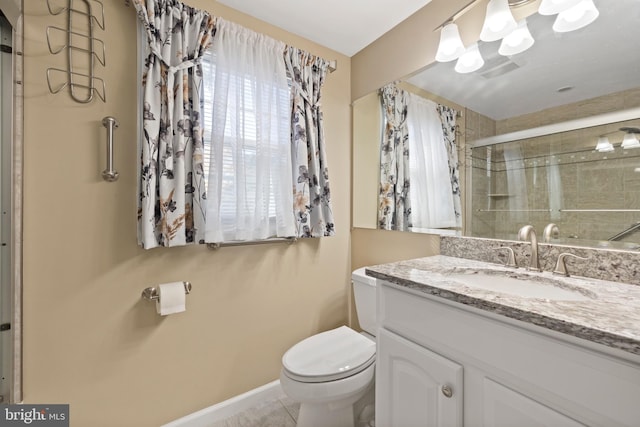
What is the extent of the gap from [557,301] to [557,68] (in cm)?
96

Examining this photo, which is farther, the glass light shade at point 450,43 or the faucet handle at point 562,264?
the glass light shade at point 450,43

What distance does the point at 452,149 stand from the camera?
4.69ft

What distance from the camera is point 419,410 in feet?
2.88

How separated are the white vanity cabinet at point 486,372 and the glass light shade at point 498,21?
3.88ft

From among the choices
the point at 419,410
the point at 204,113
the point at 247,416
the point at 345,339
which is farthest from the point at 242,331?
the point at 204,113

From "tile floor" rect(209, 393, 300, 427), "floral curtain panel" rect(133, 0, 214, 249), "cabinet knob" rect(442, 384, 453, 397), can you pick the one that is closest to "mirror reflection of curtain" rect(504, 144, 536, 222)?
"cabinet knob" rect(442, 384, 453, 397)

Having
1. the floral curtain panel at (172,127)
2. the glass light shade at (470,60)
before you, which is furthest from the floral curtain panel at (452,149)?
the floral curtain panel at (172,127)

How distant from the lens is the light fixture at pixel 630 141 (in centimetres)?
90

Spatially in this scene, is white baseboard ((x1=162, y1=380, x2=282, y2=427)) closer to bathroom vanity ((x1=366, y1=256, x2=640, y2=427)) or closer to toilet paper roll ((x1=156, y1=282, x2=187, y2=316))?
toilet paper roll ((x1=156, y1=282, x2=187, y2=316))

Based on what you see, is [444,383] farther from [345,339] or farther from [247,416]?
[247,416]

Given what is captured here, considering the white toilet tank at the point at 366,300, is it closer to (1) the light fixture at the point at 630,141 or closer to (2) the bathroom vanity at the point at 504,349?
(2) the bathroom vanity at the point at 504,349

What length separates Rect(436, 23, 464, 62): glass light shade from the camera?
132 cm

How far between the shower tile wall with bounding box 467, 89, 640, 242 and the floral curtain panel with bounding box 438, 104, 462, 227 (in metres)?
0.08

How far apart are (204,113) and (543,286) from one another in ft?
5.36
